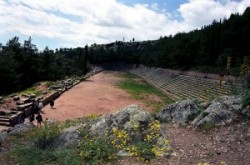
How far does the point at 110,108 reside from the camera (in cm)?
2925

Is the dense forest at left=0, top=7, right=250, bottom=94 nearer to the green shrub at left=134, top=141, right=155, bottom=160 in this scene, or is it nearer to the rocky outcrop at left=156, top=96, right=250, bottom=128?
the rocky outcrop at left=156, top=96, right=250, bottom=128

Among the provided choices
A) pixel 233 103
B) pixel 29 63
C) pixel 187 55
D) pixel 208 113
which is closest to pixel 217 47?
pixel 187 55

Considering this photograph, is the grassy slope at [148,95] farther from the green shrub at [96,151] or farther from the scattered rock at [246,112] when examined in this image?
the green shrub at [96,151]

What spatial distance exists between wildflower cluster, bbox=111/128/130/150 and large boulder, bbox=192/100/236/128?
239cm

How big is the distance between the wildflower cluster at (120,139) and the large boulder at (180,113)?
2.24 m

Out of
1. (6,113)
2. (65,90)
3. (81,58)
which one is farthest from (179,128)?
(81,58)

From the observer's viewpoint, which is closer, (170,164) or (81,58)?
(170,164)

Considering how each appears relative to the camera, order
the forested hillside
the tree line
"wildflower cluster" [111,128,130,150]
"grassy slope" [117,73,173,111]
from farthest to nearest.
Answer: the tree line
the forested hillside
"grassy slope" [117,73,173,111]
"wildflower cluster" [111,128,130,150]

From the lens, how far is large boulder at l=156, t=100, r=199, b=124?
10.4 m

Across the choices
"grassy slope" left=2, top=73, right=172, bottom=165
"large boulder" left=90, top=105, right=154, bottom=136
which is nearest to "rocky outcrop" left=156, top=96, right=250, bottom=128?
"large boulder" left=90, top=105, right=154, bottom=136

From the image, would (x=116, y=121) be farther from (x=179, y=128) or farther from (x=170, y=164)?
(x=170, y=164)

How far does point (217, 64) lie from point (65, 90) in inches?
817

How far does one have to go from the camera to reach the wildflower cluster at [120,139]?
855 centimetres

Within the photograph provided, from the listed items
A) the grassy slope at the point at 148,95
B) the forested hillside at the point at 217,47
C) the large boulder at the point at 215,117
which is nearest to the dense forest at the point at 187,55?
the forested hillside at the point at 217,47
